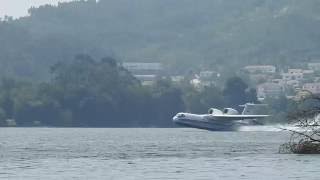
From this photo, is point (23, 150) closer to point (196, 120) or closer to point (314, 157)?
point (314, 157)

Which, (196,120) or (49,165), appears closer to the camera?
(49,165)

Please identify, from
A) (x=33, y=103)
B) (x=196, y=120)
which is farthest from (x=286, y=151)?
(x=33, y=103)

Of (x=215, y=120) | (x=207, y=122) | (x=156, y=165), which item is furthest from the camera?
(x=215, y=120)

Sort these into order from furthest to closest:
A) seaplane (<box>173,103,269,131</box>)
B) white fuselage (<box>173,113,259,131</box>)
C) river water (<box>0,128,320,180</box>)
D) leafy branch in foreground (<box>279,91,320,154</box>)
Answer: seaplane (<box>173,103,269,131</box>) < white fuselage (<box>173,113,259,131</box>) < leafy branch in foreground (<box>279,91,320,154</box>) < river water (<box>0,128,320,180</box>)

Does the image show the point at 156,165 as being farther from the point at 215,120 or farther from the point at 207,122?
the point at 215,120

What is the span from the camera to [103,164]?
6112cm

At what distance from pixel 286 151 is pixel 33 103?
130290 mm

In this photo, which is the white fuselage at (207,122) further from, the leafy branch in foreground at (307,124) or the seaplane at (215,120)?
the leafy branch in foreground at (307,124)

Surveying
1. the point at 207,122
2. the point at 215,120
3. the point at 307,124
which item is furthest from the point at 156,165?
the point at 215,120

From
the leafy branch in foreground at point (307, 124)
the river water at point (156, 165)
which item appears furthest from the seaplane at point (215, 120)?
the leafy branch in foreground at point (307, 124)

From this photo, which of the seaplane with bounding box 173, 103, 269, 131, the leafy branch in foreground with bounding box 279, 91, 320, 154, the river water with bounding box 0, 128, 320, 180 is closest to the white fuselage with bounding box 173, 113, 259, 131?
the seaplane with bounding box 173, 103, 269, 131

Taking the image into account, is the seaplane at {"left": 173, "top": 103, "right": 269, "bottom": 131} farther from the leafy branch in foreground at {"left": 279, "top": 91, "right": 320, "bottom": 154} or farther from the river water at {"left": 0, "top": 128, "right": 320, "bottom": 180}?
the leafy branch in foreground at {"left": 279, "top": 91, "right": 320, "bottom": 154}

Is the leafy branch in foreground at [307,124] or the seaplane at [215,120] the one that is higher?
the seaplane at [215,120]

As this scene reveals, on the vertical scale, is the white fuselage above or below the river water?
above
